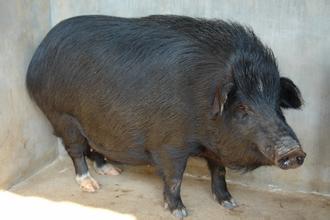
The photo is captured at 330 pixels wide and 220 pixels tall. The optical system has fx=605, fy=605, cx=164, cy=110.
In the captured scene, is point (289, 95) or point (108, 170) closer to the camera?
point (289, 95)

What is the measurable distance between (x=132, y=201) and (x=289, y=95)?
135 centimetres

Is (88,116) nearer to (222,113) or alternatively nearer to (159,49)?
(159,49)

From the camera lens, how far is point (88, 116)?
4.21 meters

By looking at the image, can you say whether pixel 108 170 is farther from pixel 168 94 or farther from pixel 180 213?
pixel 168 94

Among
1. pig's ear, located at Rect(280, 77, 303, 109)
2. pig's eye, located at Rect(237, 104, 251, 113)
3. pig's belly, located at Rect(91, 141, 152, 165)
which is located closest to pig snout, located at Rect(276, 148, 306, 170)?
pig's eye, located at Rect(237, 104, 251, 113)

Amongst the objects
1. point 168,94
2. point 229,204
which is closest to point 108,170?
point 229,204

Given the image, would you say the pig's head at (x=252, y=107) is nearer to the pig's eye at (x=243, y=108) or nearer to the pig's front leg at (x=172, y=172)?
the pig's eye at (x=243, y=108)

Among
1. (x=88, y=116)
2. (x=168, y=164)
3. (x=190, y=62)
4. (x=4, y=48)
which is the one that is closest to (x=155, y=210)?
(x=168, y=164)

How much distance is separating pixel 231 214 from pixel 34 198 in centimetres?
140

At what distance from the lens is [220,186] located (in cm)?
431

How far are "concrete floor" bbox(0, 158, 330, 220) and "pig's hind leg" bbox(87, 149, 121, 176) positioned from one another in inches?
2.3

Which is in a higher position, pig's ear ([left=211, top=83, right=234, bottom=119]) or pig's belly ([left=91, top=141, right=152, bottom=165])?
pig's ear ([left=211, top=83, right=234, bottom=119])

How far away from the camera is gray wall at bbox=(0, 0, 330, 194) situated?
4160 mm

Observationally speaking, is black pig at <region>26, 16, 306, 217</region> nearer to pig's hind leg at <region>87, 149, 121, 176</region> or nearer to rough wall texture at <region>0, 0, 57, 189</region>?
A: rough wall texture at <region>0, 0, 57, 189</region>
